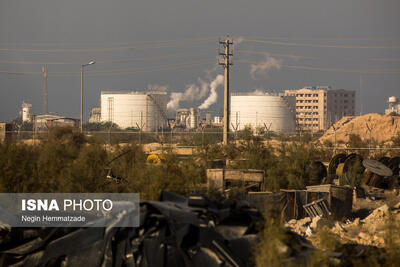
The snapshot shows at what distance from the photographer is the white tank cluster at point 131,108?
86562 mm

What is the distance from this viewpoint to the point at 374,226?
1517 cm

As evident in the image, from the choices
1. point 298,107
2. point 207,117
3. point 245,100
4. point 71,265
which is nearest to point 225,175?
point 71,265

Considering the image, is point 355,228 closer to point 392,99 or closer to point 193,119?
point 193,119

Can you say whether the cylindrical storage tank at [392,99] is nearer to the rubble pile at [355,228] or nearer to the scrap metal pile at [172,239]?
the rubble pile at [355,228]

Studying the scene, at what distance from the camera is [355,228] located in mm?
15461

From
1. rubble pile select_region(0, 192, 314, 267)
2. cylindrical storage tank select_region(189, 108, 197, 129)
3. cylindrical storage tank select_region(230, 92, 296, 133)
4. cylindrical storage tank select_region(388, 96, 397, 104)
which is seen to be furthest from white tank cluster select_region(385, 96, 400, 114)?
rubble pile select_region(0, 192, 314, 267)

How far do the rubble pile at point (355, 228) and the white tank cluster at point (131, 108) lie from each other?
69.4 meters

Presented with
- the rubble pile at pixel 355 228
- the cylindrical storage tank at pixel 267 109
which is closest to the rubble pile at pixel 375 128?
the cylindrical storage tank at pixel 267 109

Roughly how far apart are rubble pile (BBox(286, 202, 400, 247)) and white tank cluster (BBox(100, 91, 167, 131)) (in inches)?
2732

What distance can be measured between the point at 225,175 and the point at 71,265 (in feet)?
28.3

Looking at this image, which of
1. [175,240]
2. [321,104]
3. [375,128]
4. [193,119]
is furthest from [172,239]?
→ [321,104]

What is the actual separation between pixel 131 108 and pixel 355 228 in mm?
74905

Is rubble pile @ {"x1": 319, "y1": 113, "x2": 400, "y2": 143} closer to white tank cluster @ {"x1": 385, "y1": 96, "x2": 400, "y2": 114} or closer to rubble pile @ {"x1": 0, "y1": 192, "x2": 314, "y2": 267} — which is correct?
rubble pile @ {"x1": 0, "y1": 192, "x2": 314, "y2": 267}

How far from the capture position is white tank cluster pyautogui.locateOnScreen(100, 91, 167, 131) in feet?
284
